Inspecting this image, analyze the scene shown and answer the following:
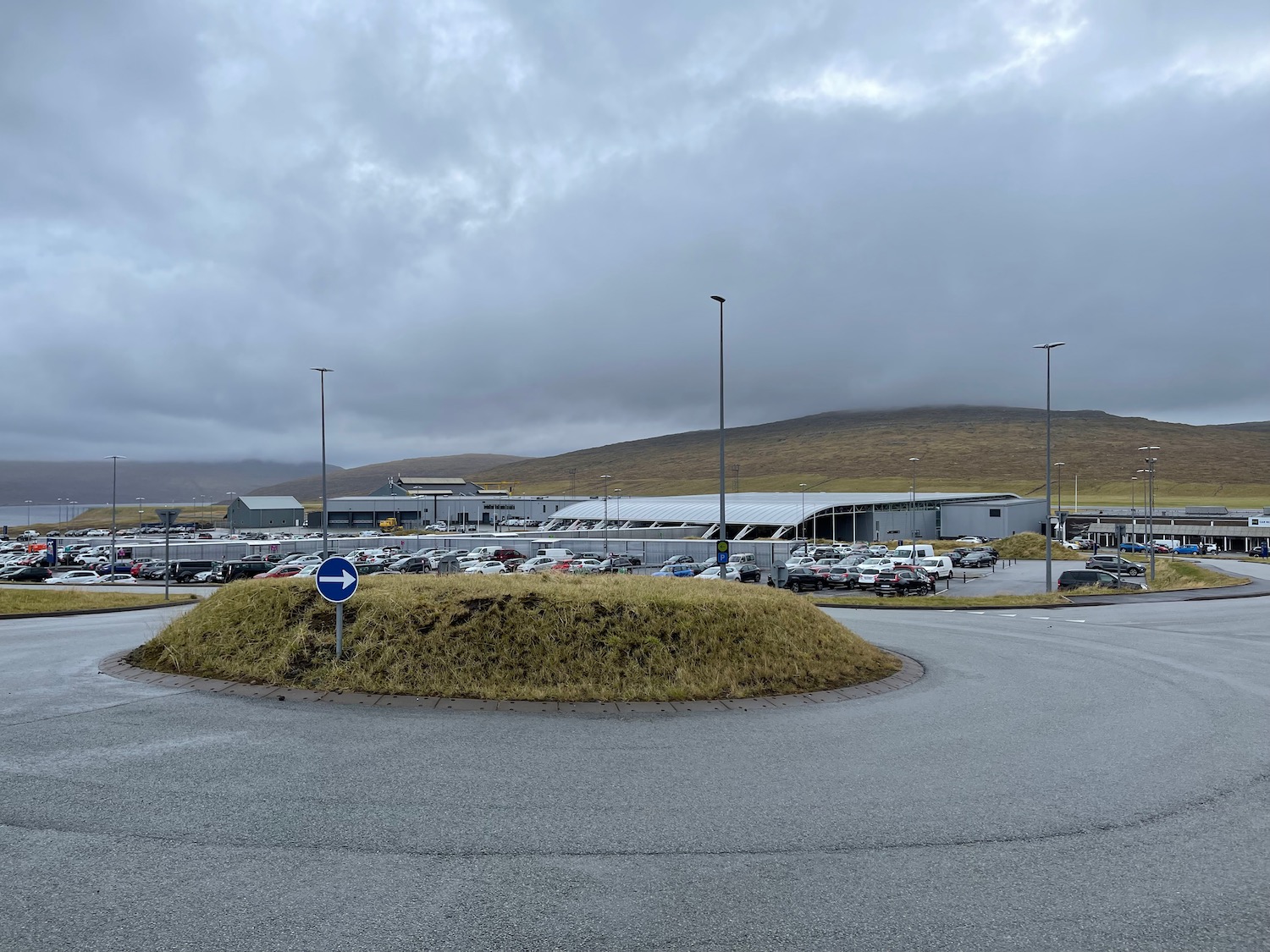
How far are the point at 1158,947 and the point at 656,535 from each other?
82716 millimetres

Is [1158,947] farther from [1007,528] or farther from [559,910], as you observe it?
[1007,528]

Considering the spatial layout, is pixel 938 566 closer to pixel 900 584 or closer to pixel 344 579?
pixel 900 584

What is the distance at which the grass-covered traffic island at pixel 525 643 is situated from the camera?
466 inches

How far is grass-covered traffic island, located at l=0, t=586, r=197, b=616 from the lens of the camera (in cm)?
2588

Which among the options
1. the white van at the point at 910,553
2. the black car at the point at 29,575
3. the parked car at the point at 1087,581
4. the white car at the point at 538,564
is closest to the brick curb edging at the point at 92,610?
the white car at the point at 538,564

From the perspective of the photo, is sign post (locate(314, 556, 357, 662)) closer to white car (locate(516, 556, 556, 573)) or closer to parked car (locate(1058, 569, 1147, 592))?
white car (locate(516, 556, 556, 573))

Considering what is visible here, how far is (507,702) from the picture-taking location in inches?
440

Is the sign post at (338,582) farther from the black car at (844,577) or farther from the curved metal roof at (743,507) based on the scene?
the curved metal roof at (743,507)

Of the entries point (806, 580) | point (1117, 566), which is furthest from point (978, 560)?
point (806, 580)

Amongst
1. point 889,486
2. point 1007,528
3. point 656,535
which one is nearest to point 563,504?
point 656,535

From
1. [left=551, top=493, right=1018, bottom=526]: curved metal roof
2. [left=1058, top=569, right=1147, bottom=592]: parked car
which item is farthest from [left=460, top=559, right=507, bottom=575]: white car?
[left=551, top=493, right=1018, bottom=526]: curved metal roof

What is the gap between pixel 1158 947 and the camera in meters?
4.87

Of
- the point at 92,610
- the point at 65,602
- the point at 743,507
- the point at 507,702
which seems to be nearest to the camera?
the point at 507,702

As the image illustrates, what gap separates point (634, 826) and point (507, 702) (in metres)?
4.79
